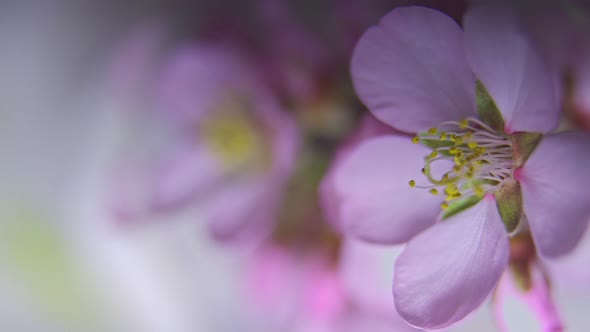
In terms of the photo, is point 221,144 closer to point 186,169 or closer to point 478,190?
point 186,169

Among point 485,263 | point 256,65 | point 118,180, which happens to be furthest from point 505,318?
point 118,180

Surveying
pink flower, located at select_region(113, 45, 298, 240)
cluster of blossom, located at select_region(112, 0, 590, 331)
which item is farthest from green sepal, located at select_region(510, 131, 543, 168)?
pink flower, located at select_region(113, 45, 298, 240)

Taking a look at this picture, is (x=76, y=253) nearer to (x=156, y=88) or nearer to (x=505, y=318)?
(x=156, y=88)

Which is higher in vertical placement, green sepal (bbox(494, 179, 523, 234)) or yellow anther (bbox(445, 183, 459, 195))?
yellow anther (bbox(445, 183, 459, 195))

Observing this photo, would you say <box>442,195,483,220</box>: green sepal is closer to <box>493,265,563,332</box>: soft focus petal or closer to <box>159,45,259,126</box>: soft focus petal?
<box>493,265,563,332</box>: soft focus petal

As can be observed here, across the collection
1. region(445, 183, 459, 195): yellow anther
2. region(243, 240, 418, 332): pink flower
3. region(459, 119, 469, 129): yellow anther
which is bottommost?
region(243, 240, 418, 332): pink flower

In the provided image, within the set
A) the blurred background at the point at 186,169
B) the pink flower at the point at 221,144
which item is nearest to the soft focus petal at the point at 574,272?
the blurred background at the point at 186,169

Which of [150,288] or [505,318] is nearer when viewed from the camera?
[505,318]
